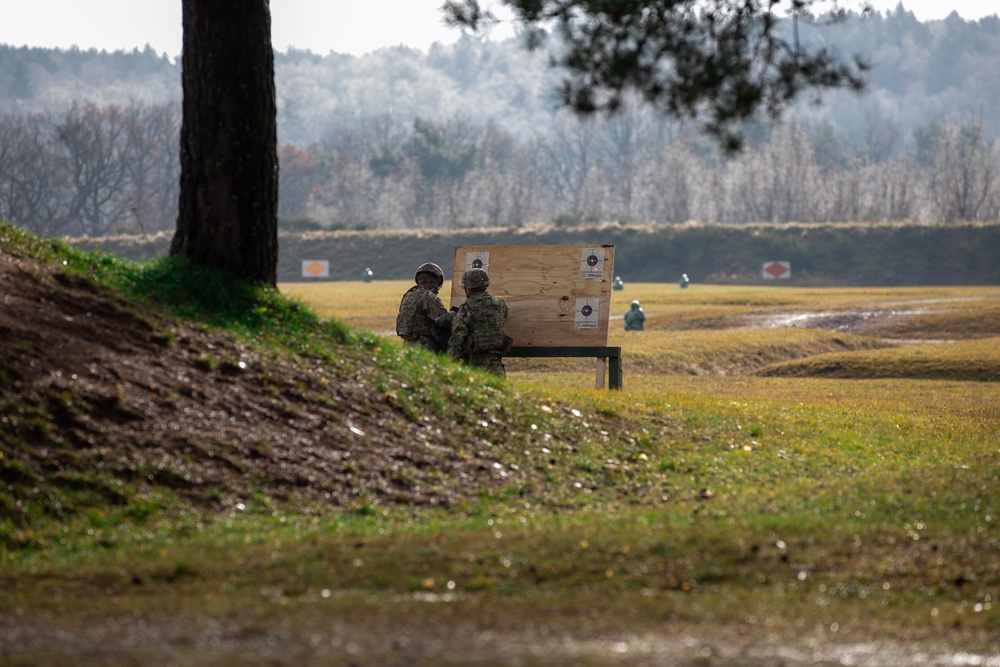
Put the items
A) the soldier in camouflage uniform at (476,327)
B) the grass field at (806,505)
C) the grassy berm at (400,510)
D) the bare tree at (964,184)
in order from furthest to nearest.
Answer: the bare tree at (964,184)
the soldier in camouflage uniform at (476,327)
the grass field at (806,505)
the grassy berm at (400,510)

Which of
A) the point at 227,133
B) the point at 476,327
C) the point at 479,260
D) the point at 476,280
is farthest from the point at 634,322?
the point at 227,133

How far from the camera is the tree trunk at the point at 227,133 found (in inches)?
466

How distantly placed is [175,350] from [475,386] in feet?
10.9

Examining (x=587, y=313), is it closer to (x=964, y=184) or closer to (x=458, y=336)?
(x=458, y=336)

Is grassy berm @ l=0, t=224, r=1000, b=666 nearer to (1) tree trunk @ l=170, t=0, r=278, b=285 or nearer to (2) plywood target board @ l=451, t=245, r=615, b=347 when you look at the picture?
(1) tree trunk @ l=170, t=0, r=278, b=285

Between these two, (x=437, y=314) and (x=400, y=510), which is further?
(x=437, y=314)

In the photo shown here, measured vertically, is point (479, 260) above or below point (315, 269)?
above

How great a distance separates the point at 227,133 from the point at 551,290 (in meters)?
5.86

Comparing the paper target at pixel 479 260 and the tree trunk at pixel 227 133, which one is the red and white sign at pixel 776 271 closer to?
the paper target at pixel 479 260

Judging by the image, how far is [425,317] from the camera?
1575 cm

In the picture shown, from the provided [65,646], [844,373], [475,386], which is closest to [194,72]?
[475,386]

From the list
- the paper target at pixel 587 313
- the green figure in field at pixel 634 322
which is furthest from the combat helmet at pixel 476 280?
the green figure in field at pixel 634 322

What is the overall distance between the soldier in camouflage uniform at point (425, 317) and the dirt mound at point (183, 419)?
4.04 metres

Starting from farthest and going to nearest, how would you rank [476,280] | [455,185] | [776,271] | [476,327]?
[455,185], [776,271], [476,327], [476,280]
